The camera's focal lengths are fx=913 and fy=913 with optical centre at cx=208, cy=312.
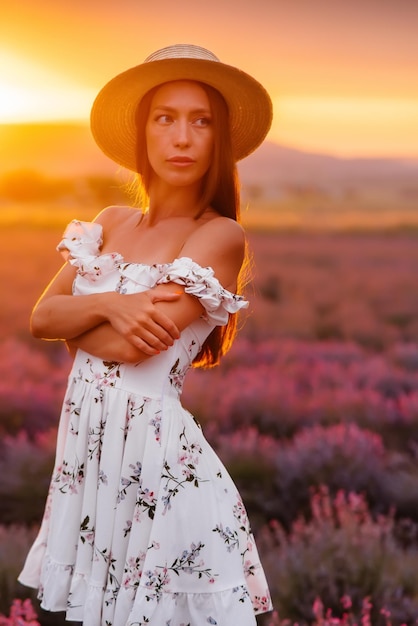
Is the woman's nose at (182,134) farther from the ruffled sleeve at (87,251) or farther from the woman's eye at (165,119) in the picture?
the ruffled sleeve at (87,251)

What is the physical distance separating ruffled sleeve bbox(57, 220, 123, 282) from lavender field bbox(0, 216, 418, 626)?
72 centimetres

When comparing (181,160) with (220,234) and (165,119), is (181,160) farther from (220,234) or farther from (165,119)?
(220,234)

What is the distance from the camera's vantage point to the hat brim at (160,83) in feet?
8.09

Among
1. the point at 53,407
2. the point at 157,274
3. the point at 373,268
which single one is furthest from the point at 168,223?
the point at 373,268

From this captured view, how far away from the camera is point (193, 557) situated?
2316mm

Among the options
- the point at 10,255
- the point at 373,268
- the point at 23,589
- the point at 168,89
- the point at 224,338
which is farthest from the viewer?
the point at 373,268

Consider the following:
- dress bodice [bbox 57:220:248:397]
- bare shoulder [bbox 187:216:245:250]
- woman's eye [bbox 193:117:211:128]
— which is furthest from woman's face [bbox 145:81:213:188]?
dress bodice [bbox 57:220:248:397]

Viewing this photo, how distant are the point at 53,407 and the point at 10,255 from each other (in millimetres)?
5516

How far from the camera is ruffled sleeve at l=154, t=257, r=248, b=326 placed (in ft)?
7.52

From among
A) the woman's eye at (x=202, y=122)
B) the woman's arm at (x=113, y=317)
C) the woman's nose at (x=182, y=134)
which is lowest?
the woman's arm at (x=113, y=317)

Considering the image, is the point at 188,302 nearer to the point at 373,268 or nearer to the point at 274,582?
the point at 274,582

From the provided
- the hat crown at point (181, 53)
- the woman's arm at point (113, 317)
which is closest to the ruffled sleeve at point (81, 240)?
the woman's arm at point (113, 317)

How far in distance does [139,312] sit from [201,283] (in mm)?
173

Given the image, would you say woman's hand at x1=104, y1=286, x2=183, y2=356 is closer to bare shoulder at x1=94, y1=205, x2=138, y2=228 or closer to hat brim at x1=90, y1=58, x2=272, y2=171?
bare shoulder at x1=94, y1=205, x2=138, y2=228
